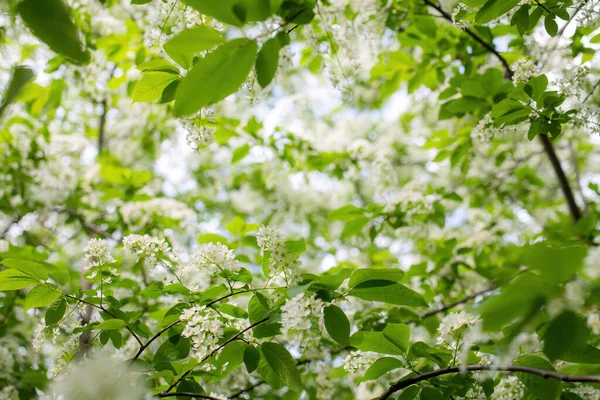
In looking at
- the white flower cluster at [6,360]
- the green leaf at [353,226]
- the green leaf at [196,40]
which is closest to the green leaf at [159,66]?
the green leaf at [196,40]

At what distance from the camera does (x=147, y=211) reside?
341cm

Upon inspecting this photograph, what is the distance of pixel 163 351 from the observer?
142 cm

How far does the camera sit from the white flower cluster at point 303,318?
1.19 m

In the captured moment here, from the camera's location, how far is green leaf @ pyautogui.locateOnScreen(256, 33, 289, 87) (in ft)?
3.22

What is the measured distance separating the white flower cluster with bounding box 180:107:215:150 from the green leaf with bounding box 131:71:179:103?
0.16m

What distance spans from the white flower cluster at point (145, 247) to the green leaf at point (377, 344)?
74 cm

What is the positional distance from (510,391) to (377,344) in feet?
1.92

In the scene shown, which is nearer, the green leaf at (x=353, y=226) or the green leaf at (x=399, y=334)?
the green leaf at (x=399, y=334)

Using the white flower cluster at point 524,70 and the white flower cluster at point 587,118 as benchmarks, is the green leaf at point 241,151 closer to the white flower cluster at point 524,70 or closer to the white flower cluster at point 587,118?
the white flower cluster at point 524,70

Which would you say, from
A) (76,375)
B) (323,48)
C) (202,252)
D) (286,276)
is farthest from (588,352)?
(323,48)

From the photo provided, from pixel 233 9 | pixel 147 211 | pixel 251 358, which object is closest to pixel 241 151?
pixel 147 211

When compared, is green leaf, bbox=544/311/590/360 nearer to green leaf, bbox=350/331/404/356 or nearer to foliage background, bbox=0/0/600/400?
foliage background, bbox=0/0/600/400

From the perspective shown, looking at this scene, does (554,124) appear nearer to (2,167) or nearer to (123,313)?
(123,313)

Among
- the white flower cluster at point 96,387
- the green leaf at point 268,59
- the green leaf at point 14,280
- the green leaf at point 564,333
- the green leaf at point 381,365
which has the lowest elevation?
the green leaf at point 381,365
